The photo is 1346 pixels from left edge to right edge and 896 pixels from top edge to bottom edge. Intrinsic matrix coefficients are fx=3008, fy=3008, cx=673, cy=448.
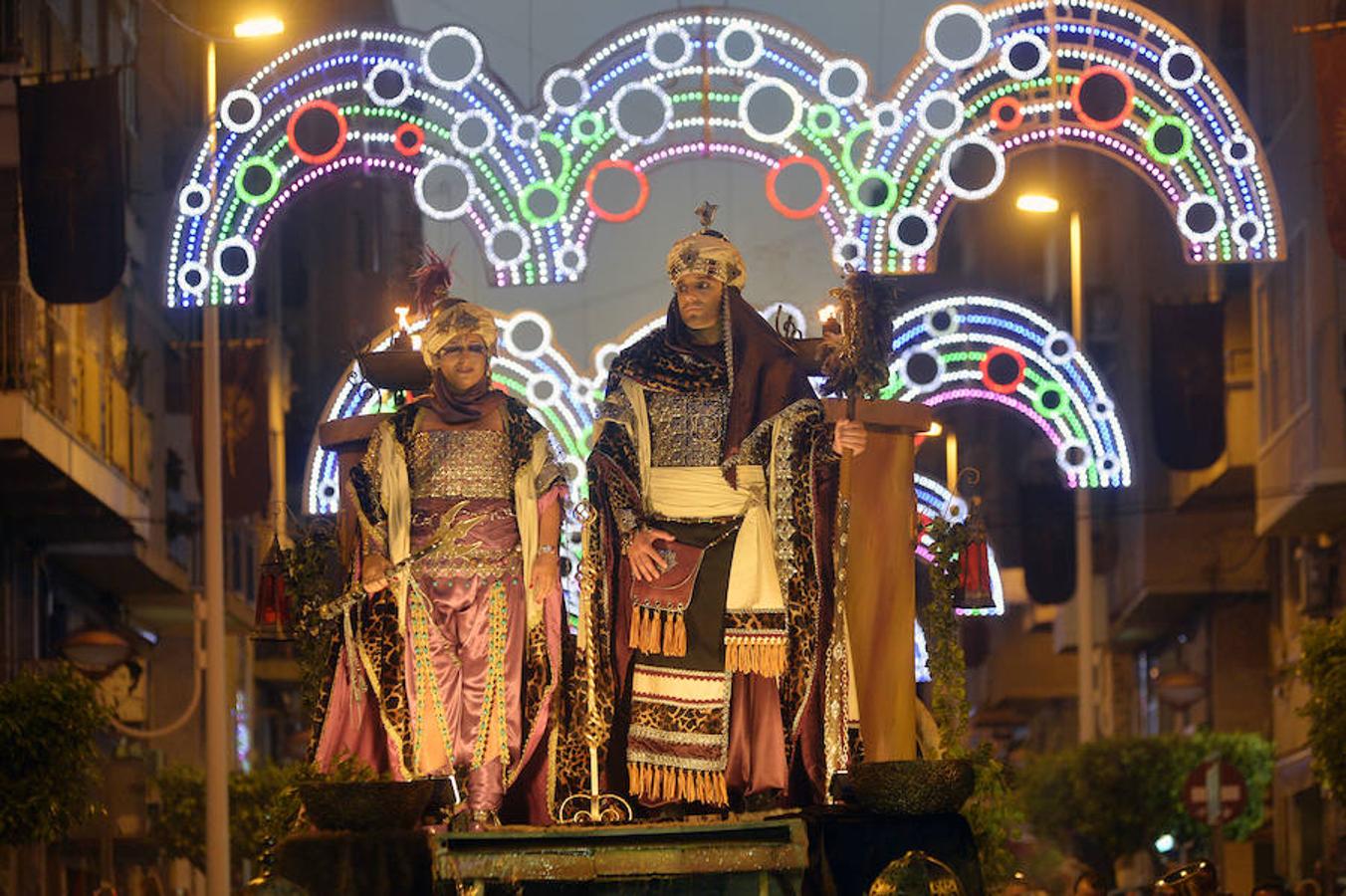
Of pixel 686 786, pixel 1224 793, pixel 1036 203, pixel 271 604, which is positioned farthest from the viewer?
pixel 1036 203

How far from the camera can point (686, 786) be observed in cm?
1251

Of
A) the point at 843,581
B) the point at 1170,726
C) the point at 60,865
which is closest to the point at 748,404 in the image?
the point at 843,581

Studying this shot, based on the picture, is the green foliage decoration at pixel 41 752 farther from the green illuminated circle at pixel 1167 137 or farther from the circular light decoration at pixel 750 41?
the green illuminated circle at pixel 1167 137

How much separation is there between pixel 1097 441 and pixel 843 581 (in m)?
9.95

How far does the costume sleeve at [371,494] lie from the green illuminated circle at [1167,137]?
7367 millimetres

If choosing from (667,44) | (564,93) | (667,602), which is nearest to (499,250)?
(564,93)

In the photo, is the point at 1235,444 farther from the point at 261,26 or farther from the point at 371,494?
the point at 371,494

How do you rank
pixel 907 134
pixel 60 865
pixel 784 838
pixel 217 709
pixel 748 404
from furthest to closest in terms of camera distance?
pixel 60 865 < pixel 217 709 < pixel 907 134 < pixel 748 404 < pixel 784 838

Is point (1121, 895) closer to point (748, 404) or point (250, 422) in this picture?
point (250, 422)

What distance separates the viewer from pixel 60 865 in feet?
109

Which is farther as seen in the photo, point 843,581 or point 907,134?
point 907,134

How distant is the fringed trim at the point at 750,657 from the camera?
12.6 metres

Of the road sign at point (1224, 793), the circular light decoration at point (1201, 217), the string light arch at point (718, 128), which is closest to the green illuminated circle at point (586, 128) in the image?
the string light arch at point (718, 128)

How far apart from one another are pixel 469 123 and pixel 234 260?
6.15ft
